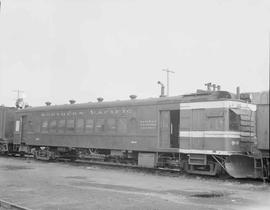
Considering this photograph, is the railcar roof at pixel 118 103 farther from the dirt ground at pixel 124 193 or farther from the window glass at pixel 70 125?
the dirt ground at pixel 124 193

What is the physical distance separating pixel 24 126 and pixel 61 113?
474cm

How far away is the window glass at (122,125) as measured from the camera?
21828mm

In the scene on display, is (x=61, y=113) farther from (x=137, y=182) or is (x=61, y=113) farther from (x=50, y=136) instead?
(x=137, y=182)

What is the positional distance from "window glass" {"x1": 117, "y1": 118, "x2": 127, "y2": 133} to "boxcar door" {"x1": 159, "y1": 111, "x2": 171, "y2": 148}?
7.88 feet

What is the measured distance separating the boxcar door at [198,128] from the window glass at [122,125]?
4327 mm

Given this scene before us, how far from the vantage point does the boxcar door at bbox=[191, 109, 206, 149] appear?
18.3 meters

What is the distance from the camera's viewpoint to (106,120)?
23.0 m

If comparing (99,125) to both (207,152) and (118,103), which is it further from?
(207,152)

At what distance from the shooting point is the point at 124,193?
1234 cm

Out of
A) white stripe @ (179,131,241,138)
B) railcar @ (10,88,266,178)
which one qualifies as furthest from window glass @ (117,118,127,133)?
white stripe @ (179,131,241,138)

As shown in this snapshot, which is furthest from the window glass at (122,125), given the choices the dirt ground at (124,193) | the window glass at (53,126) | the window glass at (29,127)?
the window glass at (29,127)

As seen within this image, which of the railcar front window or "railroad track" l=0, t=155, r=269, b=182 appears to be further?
"railroad track" l=0, t=155, r=269, b=182

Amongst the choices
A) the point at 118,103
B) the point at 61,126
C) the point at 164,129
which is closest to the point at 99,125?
the point at 118,103

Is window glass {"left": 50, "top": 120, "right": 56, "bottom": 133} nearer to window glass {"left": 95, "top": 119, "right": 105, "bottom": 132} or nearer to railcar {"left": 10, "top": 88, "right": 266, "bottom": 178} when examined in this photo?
railcar {"left": 10, "top": 88, "right": 266, "bottom": 178}
